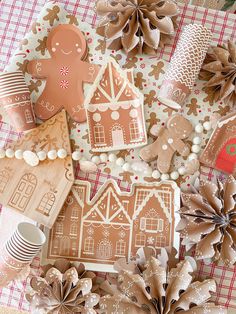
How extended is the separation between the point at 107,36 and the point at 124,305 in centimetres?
52

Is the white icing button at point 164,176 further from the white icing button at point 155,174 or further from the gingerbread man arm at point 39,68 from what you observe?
the gingerbread man arm at point 39,68

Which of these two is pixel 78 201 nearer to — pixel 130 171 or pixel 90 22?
pixel 130 171

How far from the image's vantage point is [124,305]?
895 mm

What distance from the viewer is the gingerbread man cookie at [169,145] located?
96cm

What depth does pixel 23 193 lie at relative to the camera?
0.96 m

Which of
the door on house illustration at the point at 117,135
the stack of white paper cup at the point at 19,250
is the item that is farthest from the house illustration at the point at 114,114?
the stack of white paper cup at the point at 19,250

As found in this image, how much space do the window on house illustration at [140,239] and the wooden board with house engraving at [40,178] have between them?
16 centimetres

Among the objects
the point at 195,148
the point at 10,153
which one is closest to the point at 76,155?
the point at 10,153

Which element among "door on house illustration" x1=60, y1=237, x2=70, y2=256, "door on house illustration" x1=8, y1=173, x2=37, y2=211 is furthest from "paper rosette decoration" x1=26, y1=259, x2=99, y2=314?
"door on house illustration" x1=8, y1=173, x2=37, y2=211

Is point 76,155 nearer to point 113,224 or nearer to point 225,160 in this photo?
point 113,224

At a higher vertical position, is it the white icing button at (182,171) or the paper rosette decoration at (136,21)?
the paper rosette decoration at (136,21)

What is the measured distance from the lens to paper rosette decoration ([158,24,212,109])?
3.08 ft

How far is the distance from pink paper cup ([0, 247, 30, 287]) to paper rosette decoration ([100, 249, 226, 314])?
6.5 inches

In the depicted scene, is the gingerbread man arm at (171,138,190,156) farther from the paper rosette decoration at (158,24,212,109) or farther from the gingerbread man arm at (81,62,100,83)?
the gingerbread man arm at (81,62,100,83)
